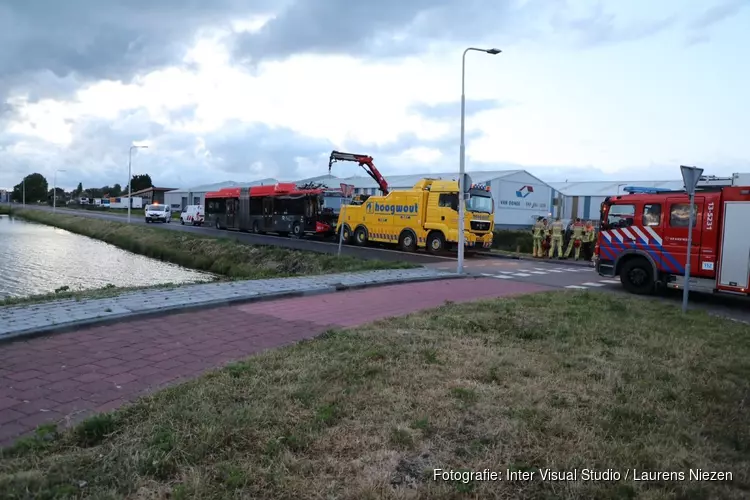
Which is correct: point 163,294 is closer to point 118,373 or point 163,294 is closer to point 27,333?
point 27,333

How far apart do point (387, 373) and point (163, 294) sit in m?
5.86

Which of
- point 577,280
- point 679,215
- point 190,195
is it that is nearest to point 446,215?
point 577,280

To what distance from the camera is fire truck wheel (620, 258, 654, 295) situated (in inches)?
529

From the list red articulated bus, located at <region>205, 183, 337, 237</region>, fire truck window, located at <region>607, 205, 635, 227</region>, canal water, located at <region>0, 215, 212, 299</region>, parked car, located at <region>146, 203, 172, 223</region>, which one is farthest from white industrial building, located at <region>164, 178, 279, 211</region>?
fire truck window, located at <region>607, 205, 635, 227</region>

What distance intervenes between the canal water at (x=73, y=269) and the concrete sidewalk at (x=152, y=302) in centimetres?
762

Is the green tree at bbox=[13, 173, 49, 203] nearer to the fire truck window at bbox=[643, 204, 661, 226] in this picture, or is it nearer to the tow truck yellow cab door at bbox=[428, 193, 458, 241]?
the tow truck yellow cab door at bbox=[428, 193, 458, 241]

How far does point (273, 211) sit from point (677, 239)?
25209 mm

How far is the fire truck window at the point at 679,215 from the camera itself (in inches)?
496

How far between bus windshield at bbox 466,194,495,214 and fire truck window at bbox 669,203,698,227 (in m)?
9.91

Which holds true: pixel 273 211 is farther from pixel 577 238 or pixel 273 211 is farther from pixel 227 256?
pixel 577 238

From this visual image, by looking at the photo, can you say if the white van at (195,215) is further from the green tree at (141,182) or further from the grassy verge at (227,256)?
the green tree at (141,182)

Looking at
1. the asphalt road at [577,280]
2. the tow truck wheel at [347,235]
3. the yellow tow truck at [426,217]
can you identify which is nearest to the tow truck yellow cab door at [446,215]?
the yellow tow truck at [426,217]

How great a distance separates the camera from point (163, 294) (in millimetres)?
9469

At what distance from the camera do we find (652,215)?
1326 cm
